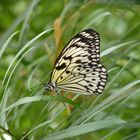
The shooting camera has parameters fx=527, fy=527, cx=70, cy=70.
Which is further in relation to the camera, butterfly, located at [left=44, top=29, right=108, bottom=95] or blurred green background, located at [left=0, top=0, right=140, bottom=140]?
butterfly, located at [left=44, top=29, right=108, bottom=95]

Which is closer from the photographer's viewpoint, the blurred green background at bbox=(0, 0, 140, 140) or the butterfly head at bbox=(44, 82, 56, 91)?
the blurred green background at bbox=(0, 0, 140, 140)

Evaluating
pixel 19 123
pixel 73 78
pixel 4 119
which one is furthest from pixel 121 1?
pixel 4 119

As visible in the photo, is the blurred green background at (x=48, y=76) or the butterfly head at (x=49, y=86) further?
the butterfly head at (x=49, y=86)

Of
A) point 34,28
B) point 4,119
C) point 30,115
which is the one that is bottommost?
point 30,115

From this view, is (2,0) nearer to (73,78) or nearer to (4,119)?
(73,78)
